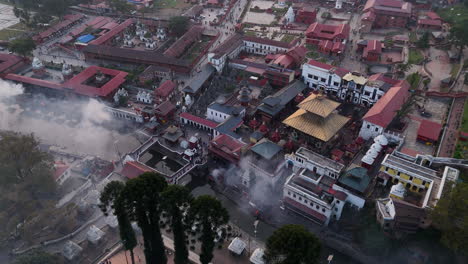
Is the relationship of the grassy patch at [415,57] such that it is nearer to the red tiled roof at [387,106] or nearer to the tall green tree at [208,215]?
the red tiled roof at [387,106]

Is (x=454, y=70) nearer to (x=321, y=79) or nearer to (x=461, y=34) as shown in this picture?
(x=461, y=34)

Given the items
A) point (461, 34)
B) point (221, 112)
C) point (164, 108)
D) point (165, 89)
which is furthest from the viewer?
point (461, 34)

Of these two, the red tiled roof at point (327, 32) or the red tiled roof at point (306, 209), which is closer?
the red tiled roof at point (306, 209)

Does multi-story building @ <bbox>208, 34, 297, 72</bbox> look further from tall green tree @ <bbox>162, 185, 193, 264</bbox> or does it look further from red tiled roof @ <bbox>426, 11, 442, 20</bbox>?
tall green tree @ <bbox>162, 185, 193, 264</bbox>

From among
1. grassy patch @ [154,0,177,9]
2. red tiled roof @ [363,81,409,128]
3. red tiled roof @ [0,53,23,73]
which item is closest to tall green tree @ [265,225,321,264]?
red tiled roof @ [363,81,409,128]

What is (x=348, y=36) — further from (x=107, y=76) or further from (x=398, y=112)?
(x=107, y=76)

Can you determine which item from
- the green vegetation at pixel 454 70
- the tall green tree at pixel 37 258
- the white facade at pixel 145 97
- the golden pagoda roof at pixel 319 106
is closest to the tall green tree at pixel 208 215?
the tall green tree at pixel 37 258

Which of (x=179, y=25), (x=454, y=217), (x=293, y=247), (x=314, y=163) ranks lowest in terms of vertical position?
(x=314, y=163)

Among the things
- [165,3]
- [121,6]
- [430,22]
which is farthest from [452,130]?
[165,3]
